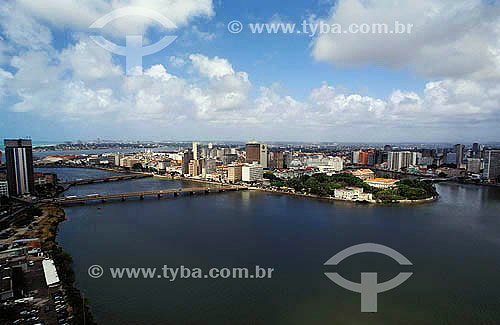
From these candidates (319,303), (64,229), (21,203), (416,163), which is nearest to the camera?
(319,303)

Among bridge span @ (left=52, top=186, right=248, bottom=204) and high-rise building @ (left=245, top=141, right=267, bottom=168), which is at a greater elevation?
high-rise building @ (left=245, top=141, right=267, bottom=168)

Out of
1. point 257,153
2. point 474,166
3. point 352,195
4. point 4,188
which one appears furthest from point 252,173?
point 474,166

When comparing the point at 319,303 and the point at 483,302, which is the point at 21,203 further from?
the point at 483,302

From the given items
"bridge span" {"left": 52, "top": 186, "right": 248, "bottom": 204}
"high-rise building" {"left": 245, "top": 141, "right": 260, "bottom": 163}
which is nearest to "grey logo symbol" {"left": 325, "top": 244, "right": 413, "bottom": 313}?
"bridge span" {"left": 52, "top": 186, "right": 248, "bottom": 204}

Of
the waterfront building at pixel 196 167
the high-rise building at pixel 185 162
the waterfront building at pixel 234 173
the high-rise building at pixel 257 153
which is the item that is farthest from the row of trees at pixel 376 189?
the high-rise building at pixel 185 162

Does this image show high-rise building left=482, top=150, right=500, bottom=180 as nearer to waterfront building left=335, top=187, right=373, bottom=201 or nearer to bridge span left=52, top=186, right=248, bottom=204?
waterfront building left=335, top=187, right=373, bottom=201

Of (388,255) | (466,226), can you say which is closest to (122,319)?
(388,255)

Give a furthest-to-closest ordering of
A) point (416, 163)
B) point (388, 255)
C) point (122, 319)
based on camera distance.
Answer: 1. point (416, 163)
2. point (388, 255)
3. point (122, 319)
